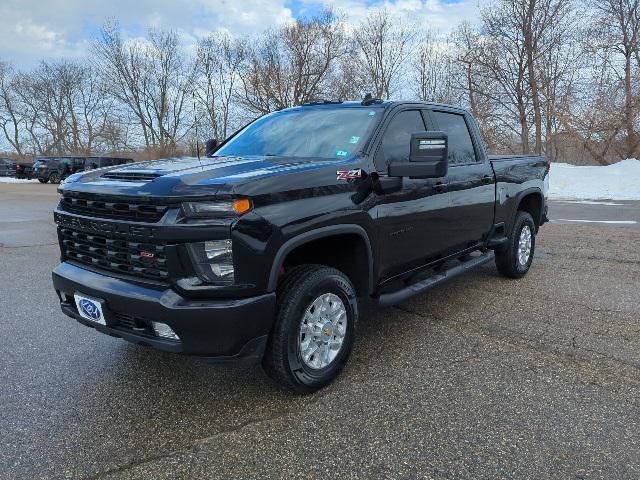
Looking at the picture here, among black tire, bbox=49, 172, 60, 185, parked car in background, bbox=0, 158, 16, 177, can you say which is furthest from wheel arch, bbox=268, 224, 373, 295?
parked car in background, bbox=0, 158, 16, 177

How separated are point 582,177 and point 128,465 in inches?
863

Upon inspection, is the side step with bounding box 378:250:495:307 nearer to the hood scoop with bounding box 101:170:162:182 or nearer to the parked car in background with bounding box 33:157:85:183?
the hood scoop with bounding box 101:170:162:182

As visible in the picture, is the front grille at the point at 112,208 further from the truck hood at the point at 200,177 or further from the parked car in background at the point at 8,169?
the parked car in background at the point at 8,169

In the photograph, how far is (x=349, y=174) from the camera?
3.14m

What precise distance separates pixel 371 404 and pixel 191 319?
1199mm

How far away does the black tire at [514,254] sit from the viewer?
5.41 meters

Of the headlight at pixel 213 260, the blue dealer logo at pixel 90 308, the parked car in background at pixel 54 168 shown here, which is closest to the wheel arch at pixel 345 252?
the headlight at pixel 213 260

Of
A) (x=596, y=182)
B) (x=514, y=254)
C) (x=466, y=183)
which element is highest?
(x=466, y=183)

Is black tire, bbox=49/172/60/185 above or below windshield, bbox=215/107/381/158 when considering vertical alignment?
below

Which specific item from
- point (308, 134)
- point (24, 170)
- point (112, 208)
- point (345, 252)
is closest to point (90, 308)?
point (112, 208)

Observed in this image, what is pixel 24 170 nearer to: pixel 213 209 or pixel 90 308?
pixel 90 308

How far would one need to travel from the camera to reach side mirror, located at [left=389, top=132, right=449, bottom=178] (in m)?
3.18

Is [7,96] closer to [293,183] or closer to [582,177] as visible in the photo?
[582,177]

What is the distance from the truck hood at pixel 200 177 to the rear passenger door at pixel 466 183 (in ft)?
4.94
